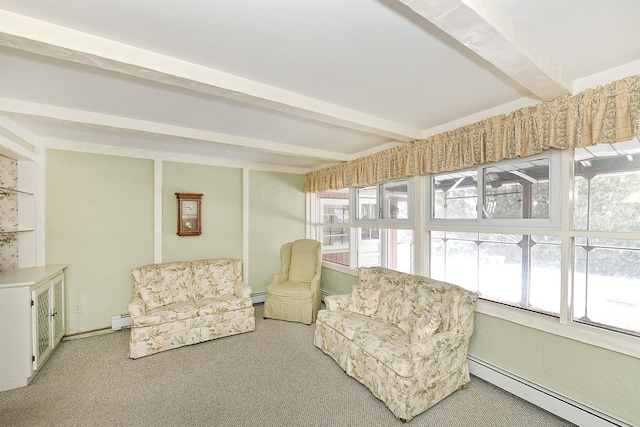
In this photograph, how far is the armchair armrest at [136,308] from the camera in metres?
2.85

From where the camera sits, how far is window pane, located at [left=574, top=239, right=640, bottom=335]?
222cm

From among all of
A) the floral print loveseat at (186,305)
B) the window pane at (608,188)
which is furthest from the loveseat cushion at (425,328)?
the floral print loveseat at (186,305)

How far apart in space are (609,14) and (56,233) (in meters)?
5.12

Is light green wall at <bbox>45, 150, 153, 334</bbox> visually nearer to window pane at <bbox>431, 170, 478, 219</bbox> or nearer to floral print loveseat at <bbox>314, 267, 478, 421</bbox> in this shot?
floral print loveseat at <bbox>314, 267, 478, 421</bbox>

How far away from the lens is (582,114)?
180 centimetres

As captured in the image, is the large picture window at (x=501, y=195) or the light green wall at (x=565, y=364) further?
the large picture window at (x=501, y=195)

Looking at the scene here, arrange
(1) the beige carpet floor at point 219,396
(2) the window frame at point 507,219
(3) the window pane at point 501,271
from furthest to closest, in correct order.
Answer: (3) the window pane at point 501,271 → (2) the window frame at point 507,219 → (1) the beige carpet floor at point 219,396

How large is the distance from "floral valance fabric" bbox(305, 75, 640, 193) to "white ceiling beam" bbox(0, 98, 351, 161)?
134 cm

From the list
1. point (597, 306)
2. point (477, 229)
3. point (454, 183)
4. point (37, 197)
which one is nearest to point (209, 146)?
point (37, 197)

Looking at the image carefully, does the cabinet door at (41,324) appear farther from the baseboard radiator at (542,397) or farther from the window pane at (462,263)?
the window pane at (462,263)

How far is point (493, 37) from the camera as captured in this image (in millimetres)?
1226

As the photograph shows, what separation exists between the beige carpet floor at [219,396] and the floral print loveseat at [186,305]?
7.1 inches

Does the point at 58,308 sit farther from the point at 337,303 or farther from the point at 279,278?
the point at 337,303

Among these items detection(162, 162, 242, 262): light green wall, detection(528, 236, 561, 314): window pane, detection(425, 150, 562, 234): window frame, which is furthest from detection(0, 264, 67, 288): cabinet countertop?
detection(528, 236, 561, 314): window pane
